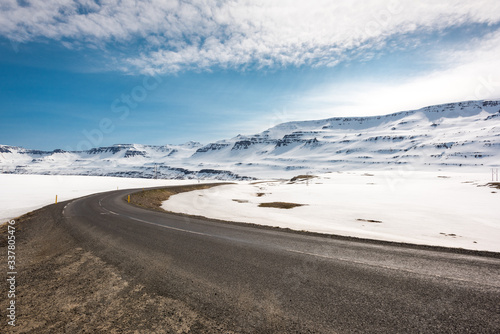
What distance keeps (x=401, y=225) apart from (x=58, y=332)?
20.0 m

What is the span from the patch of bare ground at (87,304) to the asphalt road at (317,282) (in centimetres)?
39

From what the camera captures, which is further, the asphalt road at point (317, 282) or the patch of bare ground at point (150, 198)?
the patch of bare ground at point (150, 198)

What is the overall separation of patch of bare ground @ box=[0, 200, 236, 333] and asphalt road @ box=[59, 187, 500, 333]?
1.27 feet

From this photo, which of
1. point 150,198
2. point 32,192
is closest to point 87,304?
point 150,198

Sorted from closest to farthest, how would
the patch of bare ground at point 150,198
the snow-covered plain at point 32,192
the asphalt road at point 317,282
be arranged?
the asphalt road at point 317,282 → the snow-covered plain at point 32,192 → the patch of bare ground at point 150,198

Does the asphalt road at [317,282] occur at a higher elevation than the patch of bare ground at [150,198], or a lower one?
higher

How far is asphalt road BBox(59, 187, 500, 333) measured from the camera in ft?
15.4

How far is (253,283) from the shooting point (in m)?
6.41

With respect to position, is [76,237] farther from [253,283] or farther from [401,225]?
[401,225]

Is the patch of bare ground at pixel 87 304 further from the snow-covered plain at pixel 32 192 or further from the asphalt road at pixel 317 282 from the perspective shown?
the snow-covered plain at pixel 32 192

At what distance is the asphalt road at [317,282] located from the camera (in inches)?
184

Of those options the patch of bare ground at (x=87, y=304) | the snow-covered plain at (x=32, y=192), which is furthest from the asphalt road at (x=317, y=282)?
the snow-covered plain at (x=32, y=192)

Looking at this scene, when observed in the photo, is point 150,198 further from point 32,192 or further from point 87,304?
point 87,304

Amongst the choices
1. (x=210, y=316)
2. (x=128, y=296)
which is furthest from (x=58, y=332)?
(x=210, y=316)
